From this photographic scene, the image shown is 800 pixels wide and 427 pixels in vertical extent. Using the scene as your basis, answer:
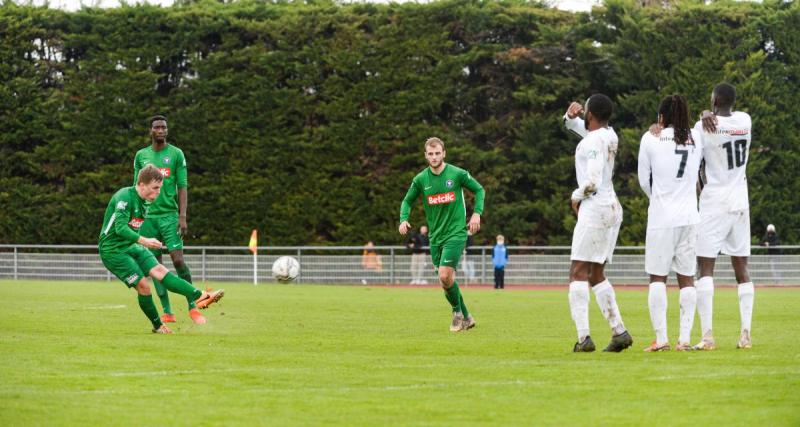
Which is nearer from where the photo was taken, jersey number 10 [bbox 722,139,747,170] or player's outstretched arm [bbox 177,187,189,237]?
jersey number 10 [bbox 722,139,747,170]

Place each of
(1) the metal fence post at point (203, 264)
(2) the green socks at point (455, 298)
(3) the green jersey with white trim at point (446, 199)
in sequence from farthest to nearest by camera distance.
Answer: (1) the metal fence post at point (203, 264), (3) the green jersey with white trim at point (446, 199), (2) the green socks at point (455, 298)

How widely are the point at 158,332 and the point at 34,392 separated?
19.4 ft

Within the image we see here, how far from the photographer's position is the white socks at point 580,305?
1231cm

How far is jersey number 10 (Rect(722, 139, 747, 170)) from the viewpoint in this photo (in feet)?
42.6

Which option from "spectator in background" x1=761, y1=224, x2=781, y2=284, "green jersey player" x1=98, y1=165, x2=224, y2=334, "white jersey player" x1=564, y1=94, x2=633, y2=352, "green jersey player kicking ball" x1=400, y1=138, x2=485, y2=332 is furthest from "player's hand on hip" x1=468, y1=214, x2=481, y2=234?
"spectator in background" x1=761, y1=224, x2=781, y2=284

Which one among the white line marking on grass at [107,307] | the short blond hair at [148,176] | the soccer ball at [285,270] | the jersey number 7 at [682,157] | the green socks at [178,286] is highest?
the jersey number 7 at [682,157]

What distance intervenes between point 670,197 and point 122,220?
595 cm

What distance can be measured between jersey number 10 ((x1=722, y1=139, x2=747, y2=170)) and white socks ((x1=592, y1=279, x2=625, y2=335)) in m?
1.78

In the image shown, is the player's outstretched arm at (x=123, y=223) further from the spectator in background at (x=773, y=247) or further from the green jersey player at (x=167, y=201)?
the spectator in background at (x=773, y=247)

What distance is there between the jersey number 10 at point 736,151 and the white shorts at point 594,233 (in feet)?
4.84

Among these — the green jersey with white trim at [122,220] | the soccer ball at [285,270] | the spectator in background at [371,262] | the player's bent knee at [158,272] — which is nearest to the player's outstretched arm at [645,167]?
the green jersey with white trim at [122,220]

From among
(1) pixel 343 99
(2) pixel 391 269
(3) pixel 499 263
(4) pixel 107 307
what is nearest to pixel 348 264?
(2) pixel 391 269

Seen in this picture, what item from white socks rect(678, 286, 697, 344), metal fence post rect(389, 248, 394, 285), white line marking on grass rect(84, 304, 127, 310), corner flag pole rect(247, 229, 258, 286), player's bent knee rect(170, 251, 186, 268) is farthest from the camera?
metal fence post rect(389, 248, 394, 285)

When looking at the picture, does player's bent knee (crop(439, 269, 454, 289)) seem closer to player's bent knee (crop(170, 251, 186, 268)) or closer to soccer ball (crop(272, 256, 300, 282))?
player's bent knee (crop(170, 251, 186, 268))
